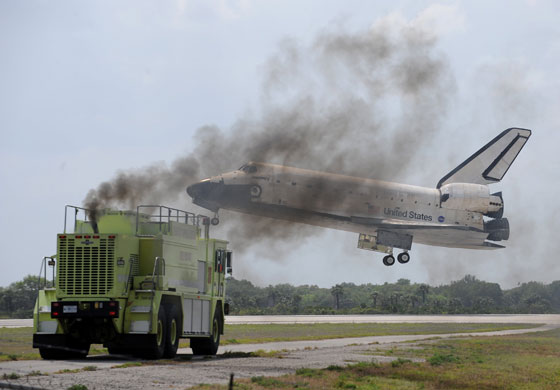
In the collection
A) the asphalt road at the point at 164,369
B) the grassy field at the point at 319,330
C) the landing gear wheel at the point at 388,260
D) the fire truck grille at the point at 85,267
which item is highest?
the landing gear wheel at the point at 388,260

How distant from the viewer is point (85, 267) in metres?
25.6

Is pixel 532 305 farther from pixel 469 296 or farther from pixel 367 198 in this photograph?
pixel 367 198

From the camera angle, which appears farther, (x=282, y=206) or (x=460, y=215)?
(x=460, y=215)

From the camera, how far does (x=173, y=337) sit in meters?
26.6

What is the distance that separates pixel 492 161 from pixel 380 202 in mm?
14727

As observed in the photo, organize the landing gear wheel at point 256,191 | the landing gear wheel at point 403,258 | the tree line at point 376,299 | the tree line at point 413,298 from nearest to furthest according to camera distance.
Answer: the landing gear wheel at point 256,191 → the landing gear wheel at point 403,258 → the tree line at point 376,299 → the tree line at point 413,298

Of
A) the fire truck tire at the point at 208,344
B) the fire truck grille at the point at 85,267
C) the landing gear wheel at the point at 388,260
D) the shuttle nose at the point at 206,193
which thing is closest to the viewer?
the fire truck grille at the point at 85,267

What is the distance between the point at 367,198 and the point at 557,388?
33.1 meters

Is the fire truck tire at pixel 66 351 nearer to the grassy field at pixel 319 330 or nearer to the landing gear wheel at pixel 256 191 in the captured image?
the grassy field at pixel 319 330

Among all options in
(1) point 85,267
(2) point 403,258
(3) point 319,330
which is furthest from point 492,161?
(1) point 85,267

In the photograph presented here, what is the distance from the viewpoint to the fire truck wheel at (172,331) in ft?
86.0

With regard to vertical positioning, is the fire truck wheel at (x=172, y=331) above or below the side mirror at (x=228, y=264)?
Result: below

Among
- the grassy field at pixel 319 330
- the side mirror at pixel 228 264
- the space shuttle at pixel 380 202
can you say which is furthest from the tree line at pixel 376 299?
the side mirror at pixel 228 264

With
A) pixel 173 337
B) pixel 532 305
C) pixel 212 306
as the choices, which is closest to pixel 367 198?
pixel 212 306
